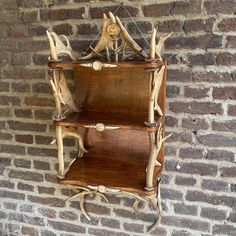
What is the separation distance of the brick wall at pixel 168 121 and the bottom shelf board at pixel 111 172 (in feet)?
0.53

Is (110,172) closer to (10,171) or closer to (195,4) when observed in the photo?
(10,171)

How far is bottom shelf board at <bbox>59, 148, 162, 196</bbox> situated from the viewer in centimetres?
139

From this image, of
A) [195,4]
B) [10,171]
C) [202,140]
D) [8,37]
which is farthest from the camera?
[10,171]

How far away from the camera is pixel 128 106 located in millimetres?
1501

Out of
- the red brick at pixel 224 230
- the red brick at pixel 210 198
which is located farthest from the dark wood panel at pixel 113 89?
the red brick at pixel 224 230

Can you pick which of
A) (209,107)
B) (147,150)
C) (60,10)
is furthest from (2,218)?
(209,107)

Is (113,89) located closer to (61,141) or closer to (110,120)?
(110,120)

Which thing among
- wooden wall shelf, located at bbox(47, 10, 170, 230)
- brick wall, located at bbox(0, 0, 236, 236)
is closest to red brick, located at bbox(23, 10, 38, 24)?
brick wall, located at bbox(0, 0, 236, 236)

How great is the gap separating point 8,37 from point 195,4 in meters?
0.99

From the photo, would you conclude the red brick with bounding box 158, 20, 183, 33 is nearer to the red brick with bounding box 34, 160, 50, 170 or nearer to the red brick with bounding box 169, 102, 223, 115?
the red brick with bounding box 169, 102, 223, 115

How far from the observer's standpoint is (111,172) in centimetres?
149

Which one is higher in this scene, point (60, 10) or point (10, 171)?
point (60, 10)

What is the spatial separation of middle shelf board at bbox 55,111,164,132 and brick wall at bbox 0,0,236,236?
203 mm

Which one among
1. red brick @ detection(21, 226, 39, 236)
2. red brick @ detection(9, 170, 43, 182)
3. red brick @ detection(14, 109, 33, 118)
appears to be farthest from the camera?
red brick @ detection(21, 226, 39, 236)
